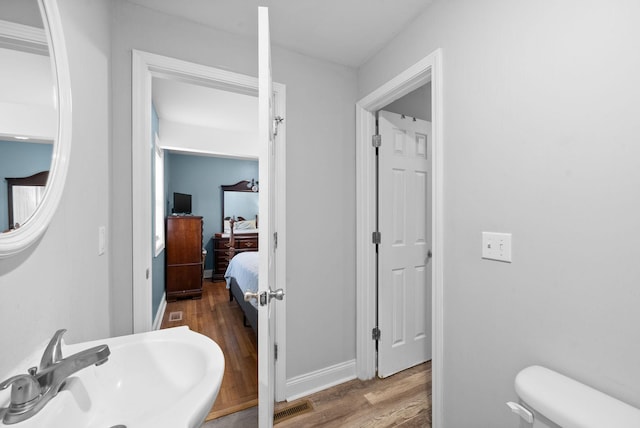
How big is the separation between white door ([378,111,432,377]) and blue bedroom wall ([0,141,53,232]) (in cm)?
175

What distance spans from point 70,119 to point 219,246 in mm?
4303

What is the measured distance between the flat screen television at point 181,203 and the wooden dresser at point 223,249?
70 centimetres

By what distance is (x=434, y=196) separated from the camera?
143cm

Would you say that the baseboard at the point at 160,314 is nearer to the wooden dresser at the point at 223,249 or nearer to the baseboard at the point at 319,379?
the wooden dresser at the point at 223,249

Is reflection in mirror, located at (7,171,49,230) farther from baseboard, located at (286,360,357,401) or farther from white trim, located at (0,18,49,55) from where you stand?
baseboard, located at (286,360,357,401)

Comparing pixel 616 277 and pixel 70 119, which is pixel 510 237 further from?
pixel 70 119

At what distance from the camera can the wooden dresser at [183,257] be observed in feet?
12.4

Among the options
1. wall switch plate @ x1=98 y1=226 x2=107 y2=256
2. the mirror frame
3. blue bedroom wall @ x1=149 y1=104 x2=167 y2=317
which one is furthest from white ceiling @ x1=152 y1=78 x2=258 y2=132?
the mirror frame

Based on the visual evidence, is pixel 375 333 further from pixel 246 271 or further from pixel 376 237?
pixel 246 271

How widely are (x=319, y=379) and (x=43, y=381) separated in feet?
5.46

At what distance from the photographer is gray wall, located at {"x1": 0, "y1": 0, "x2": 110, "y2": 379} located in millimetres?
615

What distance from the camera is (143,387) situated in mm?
847

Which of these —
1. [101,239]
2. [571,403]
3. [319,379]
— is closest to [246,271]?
[319,379]

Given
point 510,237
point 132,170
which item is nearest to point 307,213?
point 132,170
